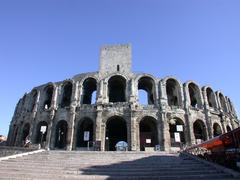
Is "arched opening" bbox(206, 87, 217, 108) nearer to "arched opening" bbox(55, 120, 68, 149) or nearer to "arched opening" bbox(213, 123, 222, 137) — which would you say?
"arched opening" bbox(213, 123, 222, 137)

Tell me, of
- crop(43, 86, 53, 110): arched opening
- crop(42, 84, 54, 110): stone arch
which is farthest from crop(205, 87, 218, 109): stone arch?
crop(43, 86, 53, 110): arched opening

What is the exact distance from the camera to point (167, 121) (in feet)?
76.4

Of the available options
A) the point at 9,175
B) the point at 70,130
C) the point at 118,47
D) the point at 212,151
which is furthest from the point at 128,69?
the point at 9,175

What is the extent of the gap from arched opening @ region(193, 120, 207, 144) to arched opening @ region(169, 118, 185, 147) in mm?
1837

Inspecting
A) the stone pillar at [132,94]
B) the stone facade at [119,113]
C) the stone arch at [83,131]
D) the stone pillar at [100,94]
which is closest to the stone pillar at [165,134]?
the stone facade at [119,113]

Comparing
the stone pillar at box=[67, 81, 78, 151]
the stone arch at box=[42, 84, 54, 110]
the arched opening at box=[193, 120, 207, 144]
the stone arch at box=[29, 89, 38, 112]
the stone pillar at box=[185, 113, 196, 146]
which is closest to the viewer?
the stone pillar at box=[185, 113, 196, 146]

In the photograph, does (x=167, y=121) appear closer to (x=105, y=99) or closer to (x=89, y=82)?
(x=105, y=99)

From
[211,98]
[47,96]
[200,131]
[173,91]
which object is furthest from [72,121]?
[211,98]

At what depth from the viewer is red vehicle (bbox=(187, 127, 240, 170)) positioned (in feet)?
31.1

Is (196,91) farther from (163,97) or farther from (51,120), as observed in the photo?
(51,120)

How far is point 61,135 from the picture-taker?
2761 cm

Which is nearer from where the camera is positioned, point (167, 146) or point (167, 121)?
point (167, 146)

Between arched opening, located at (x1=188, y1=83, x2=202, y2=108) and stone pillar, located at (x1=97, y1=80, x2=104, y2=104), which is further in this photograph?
arched opening, located at (x1=188, y1=83, x2=202, y2=108)

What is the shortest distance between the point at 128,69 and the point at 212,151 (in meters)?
18.5
